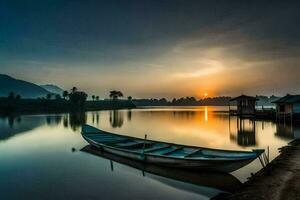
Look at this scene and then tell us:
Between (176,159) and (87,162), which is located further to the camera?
(87,162)

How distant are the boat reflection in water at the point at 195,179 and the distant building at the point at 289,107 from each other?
37626mm

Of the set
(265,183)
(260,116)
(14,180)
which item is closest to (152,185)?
(265,183)

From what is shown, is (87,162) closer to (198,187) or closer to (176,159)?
(176,159)

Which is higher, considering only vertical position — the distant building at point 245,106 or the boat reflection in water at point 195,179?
the distant building at point 245,106

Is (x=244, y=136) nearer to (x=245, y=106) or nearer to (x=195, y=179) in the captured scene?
Answer: (x=195, y=179)

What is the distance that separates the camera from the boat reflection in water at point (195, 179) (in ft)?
38.6

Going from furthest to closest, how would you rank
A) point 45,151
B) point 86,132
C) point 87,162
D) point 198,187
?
point 86,132
point 45,151
point 87,162
point 198,187

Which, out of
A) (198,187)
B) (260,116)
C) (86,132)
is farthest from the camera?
(260,116)

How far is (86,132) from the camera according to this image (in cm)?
2583

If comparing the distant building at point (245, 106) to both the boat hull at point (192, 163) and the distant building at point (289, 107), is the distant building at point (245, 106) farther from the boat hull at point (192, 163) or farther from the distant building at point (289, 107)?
the boat hull at point (192, 163)

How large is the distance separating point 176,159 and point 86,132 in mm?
14794

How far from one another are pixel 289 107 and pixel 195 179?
40.3m

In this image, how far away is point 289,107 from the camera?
44.8 metres

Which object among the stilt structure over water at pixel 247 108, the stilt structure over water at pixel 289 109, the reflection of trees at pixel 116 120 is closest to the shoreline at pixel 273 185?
the stilt structure over water at pixel 289 109
